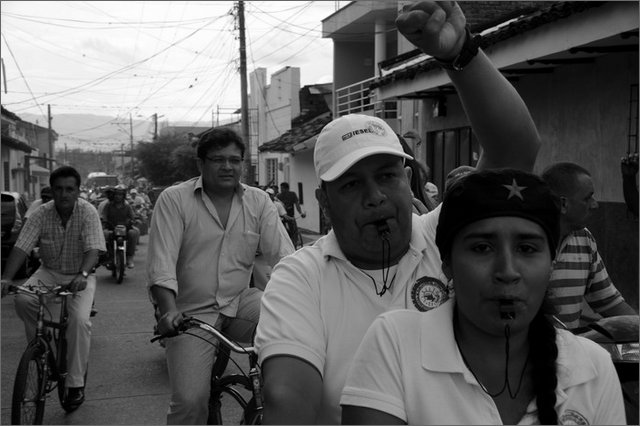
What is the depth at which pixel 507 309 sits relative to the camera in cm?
175

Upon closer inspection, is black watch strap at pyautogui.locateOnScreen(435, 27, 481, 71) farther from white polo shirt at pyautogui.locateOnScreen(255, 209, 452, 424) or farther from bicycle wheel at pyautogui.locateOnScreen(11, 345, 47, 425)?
bicycle wheel at pyautogui.locateOnScreen(11, 345, 47, 425)

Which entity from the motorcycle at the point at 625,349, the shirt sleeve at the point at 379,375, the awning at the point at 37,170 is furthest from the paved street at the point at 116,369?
the awning at the point at 37,170

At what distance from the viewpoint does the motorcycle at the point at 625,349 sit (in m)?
2.83

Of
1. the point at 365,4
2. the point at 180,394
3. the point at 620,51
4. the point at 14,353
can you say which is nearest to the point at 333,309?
the point at 180,394

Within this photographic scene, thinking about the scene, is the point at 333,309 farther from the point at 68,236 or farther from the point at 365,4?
the point at 365,4

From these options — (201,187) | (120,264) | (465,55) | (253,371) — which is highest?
(465,55)

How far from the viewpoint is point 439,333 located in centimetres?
182

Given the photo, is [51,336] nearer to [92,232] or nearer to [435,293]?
[92,232]

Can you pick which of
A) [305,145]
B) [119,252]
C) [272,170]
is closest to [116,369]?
[119,252]

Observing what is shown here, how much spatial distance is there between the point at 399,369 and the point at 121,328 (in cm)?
894

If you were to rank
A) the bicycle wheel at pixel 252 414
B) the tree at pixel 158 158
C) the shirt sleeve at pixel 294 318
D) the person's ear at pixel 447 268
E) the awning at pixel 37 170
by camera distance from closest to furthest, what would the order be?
the person's ear at pixel 447 268
the shirt sleeve at pixel 294 318
the bicycle wheel at pixel 252 414
the awning at pixel 37 170
the tree at pixel 158 158

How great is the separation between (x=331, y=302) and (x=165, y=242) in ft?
8.17

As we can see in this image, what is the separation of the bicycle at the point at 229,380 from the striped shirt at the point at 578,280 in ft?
5.50

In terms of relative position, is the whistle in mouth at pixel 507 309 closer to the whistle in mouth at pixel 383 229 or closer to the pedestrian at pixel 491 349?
the pedestrian at pixel 491 349
